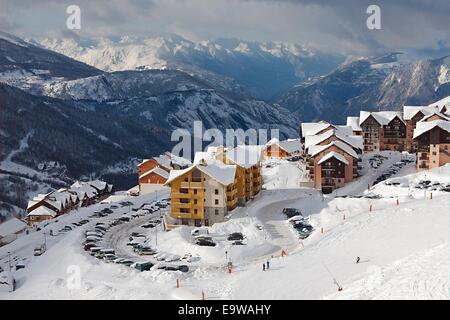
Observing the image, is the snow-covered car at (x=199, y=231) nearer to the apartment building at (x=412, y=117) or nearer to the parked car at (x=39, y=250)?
the parked car at (x=39, y=250)

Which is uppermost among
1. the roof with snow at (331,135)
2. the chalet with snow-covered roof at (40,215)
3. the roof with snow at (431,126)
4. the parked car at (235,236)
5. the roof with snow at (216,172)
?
the roof with snow at (431,126)

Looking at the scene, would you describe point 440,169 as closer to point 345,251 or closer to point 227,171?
point 227,171

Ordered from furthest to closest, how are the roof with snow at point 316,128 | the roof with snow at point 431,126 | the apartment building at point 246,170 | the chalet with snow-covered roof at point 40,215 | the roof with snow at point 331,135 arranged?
the chalet with snow-covered roof at point 40,215
the roof with snow at point 316,128
the roof with snow at point 331,135
the roof with snow at point 431,126
the apartment building at point 246,170

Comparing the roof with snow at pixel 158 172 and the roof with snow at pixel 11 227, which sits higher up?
the roof with snow at pixel 158 172

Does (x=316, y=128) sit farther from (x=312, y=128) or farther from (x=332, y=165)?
(x=332, y=165)

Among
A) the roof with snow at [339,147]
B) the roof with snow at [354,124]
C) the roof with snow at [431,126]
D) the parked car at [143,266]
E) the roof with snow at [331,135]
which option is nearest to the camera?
the parked car at [143,266]

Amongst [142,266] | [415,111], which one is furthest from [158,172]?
[142,266]

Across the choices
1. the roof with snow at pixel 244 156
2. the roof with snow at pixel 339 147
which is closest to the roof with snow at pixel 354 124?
the roof with snow at pixel 339 147
